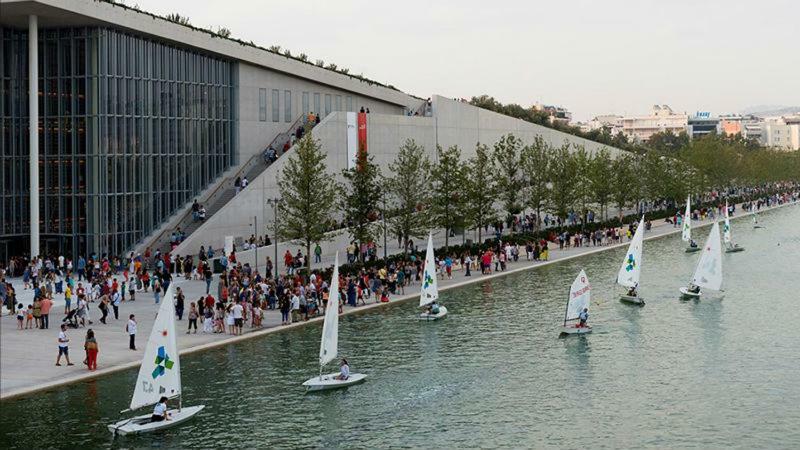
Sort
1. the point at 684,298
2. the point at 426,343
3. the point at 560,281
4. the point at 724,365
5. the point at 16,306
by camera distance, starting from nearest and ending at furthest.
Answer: the point at 724,365 < the point at 426,343 < the point at 16,306 < the point at 684,298 < the point at 560,281

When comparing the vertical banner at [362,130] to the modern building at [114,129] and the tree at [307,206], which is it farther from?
the tree at [307,206]

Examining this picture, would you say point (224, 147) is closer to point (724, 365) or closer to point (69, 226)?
point (69, 226)

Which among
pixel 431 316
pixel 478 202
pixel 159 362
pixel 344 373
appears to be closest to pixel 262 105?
pixel 478 202

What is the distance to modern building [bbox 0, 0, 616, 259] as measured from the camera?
64125 millimetres

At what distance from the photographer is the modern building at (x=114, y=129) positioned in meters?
64.1

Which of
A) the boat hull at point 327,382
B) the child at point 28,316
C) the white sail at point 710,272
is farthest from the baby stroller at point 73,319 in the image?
the white sail at point 710,272

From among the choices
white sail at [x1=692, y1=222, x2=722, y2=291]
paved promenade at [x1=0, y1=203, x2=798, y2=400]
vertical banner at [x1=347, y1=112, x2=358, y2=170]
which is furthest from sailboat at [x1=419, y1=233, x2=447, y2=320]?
vertical banner at [x1=347, y1=112, x2=358, y2=170]

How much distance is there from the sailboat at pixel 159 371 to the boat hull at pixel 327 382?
16.9ft

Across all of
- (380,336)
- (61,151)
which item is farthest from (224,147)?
(380,336)

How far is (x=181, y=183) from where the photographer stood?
71.2 m

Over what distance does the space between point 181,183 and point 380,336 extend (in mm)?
31593

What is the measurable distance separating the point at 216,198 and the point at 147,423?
44165mm

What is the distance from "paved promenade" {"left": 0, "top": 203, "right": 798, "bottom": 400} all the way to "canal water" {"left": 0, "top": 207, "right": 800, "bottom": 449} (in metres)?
1.07

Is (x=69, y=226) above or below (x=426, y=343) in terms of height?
above
